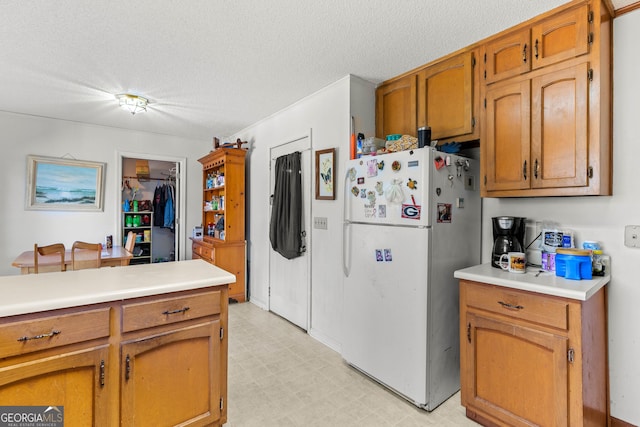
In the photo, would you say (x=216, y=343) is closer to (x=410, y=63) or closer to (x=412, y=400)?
(x=412, y=400)

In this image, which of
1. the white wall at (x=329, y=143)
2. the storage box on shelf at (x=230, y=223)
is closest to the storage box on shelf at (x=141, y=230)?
the storage box on shelf at (x=230, y=223)

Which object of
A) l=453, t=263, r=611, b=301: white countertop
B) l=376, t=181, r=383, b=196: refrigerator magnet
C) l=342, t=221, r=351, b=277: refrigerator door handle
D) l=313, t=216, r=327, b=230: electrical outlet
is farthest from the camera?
l=313, t=216, r=327, b=230: electrical outlet

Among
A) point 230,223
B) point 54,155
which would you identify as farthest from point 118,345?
point 54,155

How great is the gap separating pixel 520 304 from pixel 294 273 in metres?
2.18

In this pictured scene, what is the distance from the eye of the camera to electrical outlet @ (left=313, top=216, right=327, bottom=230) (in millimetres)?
2900

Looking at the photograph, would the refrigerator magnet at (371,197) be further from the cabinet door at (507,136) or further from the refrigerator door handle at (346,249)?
the cabinet door at (507,136)

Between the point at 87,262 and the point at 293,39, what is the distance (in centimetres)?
282

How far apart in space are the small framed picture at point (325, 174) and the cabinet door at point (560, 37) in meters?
1.54

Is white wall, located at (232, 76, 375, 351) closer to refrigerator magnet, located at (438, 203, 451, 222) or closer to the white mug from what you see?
refrigerator magnet, located at (438, 203, 451, 222)

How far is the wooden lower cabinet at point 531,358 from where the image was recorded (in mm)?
1463

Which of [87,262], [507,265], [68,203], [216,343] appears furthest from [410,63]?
[68,203]

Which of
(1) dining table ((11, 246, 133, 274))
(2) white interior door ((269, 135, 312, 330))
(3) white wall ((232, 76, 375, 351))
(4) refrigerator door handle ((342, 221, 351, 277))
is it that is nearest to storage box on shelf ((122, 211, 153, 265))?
(1) dining table ((11, 246, 133, 274))

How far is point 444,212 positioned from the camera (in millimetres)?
1992

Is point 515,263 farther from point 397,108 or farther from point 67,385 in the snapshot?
point 67,385
